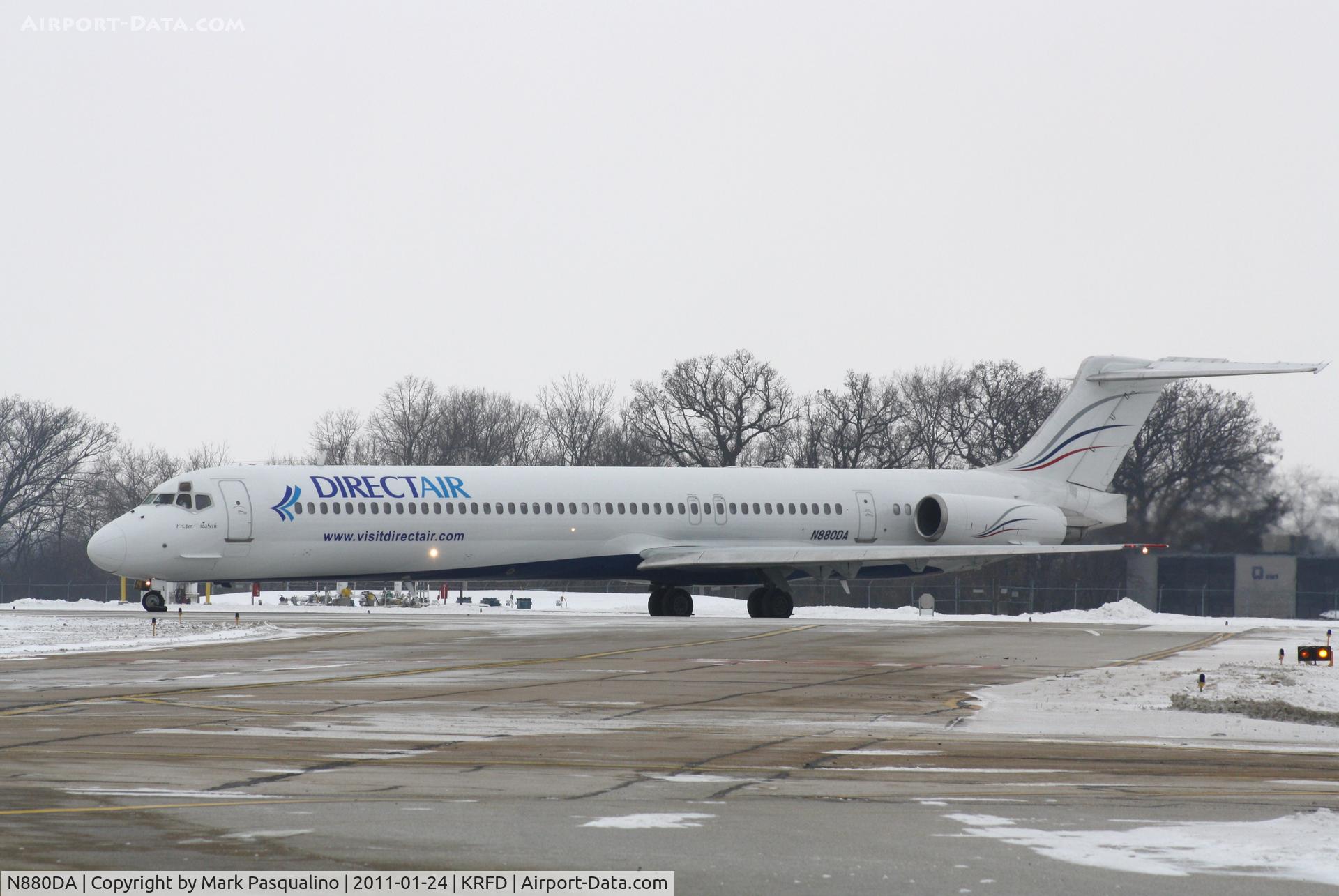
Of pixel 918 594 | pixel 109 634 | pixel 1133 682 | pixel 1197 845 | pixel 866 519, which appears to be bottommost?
pixel 918 594

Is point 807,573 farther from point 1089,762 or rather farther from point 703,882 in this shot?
point 703,882

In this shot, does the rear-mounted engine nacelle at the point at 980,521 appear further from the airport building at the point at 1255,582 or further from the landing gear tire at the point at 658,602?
the airport building at the point at 1255,582

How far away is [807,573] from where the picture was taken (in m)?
38.9

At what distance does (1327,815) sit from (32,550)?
296ft

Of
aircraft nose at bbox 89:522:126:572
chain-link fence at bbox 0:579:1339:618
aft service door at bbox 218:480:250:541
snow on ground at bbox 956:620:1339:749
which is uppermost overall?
aft service door at bbox 218:480:250:541

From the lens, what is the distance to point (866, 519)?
133ft

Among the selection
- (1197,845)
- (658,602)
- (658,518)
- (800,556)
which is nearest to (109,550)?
(658,518)

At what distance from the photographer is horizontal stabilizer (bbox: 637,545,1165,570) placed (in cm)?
3650

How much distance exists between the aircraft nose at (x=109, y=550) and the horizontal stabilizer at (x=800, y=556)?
11.3m

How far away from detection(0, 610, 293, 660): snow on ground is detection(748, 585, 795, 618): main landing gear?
1227cm

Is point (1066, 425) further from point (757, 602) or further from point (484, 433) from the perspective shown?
point (484, 433)

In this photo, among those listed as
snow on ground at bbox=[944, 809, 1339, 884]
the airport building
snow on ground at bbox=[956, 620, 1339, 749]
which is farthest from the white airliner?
snow on ground at bbox=[944, 809, 1339, 884]

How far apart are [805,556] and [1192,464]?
3577cm

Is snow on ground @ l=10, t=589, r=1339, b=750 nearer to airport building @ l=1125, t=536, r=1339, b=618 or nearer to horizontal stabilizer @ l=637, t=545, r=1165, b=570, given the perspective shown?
horizontal stabilizer @ l=637, t=545, r=1165, b=570
